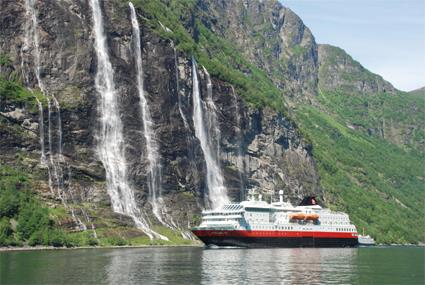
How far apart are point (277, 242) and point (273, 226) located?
11.0 ft

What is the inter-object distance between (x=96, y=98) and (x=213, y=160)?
38239mm

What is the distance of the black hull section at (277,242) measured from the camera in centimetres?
14075

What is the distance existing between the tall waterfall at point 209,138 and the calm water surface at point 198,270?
233 feet

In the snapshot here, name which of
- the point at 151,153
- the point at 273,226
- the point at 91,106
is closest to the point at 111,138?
the point at 91,106

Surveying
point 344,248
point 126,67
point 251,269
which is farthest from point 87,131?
point 251,269

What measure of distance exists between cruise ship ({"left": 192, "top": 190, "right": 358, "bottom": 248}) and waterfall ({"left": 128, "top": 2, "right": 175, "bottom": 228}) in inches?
750

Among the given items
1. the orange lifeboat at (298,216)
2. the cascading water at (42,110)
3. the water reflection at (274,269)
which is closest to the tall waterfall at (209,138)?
→ the orange lifeboat at (298,216)

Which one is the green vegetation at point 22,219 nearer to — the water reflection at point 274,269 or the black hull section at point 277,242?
the black hull section at point 277,242

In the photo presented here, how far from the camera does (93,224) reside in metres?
150

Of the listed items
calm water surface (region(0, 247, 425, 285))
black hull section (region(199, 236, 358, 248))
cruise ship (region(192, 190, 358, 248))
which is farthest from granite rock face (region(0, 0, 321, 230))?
calm water surface (region(0, 247, 425, 285))

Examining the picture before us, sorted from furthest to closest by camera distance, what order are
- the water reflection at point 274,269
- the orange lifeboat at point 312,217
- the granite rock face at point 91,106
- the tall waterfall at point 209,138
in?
the tall waterfall at point 209,138
the granite rock face at point 91,106
the orange lifeboat at point 312,217
the water reflection at point 274,269

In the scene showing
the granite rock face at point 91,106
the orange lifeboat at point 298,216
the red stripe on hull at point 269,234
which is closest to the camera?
the red stripe on hull at point 269,234

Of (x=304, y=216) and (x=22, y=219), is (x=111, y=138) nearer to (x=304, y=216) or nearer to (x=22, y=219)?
(x=22, y=219)

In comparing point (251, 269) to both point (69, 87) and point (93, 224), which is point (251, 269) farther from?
point (69, 87)
